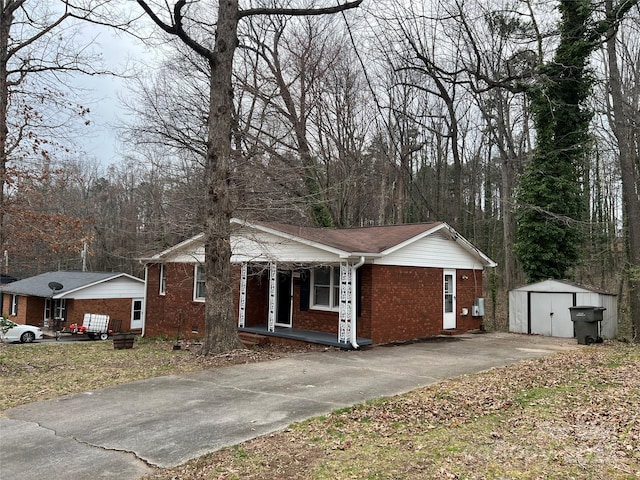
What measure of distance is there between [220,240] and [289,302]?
562cm

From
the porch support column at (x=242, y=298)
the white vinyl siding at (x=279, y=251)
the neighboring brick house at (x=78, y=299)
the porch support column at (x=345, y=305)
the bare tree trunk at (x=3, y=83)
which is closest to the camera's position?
the bare tree trunk at (x=3, y=83)

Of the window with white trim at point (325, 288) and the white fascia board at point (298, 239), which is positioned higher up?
the white fascia board at point (298, 239)

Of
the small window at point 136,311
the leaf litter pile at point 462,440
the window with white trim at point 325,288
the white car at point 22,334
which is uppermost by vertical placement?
the window with white trim at point 325,288

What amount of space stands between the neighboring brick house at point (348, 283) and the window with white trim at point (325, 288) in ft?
0.10

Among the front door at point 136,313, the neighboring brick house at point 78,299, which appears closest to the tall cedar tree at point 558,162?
the neighboring brick house at point 78,299

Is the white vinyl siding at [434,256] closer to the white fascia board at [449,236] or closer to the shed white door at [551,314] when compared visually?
the white fascia board at [449,236]

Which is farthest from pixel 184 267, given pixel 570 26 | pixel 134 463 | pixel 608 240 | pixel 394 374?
pixel 608 240

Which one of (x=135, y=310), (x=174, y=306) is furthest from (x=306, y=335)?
(x=135, y=310)

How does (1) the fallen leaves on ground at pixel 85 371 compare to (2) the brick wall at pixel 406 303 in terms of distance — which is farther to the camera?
(2) the brick wall at pixel 406 303

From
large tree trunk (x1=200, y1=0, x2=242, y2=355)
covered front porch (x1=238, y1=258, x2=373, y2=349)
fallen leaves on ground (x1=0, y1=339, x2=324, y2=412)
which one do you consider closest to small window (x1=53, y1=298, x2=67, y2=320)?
covered front porch (x1=238, y1=258, x2=373, y2=349)

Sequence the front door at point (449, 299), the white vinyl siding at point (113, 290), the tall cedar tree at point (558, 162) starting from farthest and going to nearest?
the white vinyl siding at point (113, 290)
the tall cedar tree at point (558, 162)
the front door at point (449, 299)

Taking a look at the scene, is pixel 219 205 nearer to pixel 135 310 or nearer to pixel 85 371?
pixel 85 371

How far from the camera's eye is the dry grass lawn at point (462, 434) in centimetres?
430

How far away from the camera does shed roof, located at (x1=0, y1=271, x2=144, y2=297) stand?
28641 mm
